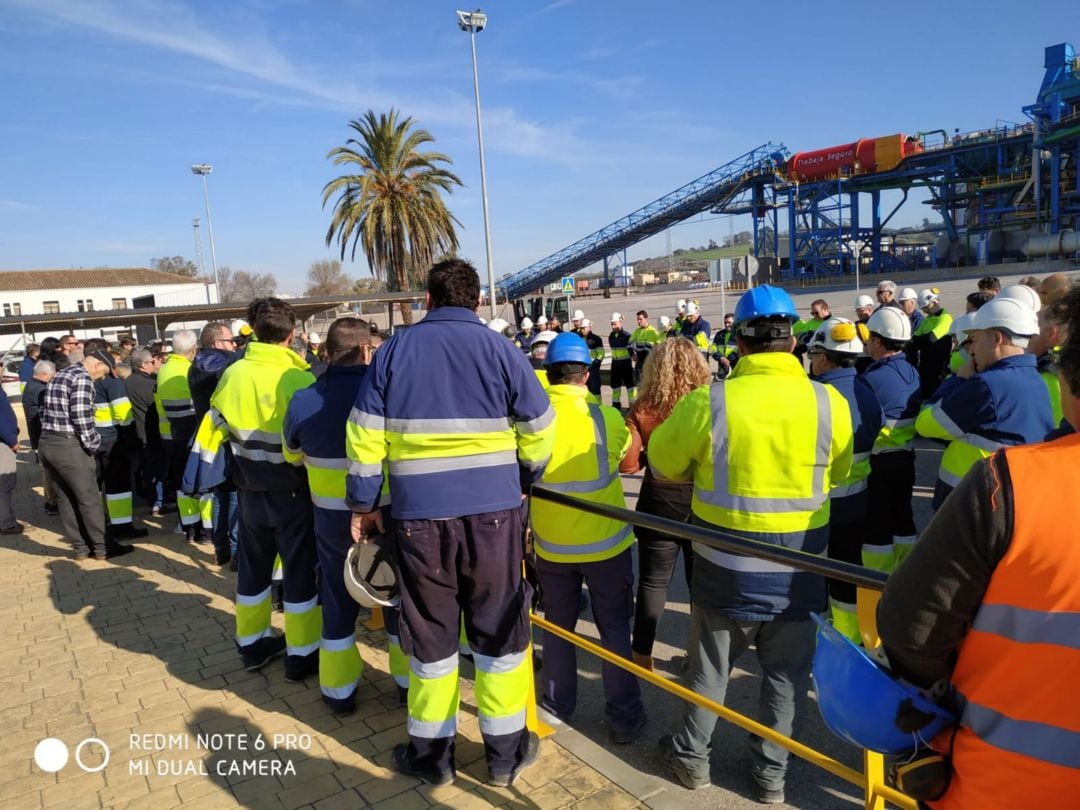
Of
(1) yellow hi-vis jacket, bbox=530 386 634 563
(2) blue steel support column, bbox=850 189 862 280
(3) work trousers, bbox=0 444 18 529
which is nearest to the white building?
(2) blue steel support column, bbox=850 189 862 280

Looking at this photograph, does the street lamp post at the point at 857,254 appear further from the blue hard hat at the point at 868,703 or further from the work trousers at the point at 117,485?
the blue hard hat at the point at 868,703

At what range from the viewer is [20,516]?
842 cm

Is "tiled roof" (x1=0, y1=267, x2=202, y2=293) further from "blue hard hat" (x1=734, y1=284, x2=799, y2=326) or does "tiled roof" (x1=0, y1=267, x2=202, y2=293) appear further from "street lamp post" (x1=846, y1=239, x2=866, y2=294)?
"blue hard hat" (x1=734, y1=284, x2=799, y2=326)

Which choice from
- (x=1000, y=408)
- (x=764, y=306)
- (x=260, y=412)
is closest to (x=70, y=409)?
(x=260, y=412)

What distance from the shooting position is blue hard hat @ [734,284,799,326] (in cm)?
278

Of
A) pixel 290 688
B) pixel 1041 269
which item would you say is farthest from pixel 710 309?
pixel 290 688

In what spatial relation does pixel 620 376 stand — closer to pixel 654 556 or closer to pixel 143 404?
pixel 143 404

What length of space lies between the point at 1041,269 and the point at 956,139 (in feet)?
37.1

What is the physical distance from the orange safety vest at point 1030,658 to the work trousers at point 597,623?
7.06 ft

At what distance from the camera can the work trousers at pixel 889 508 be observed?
446 cm

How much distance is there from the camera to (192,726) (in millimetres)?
3525

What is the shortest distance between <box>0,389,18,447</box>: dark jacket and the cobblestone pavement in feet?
7.71

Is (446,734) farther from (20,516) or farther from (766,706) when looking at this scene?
(20,516)

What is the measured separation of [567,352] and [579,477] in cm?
62
